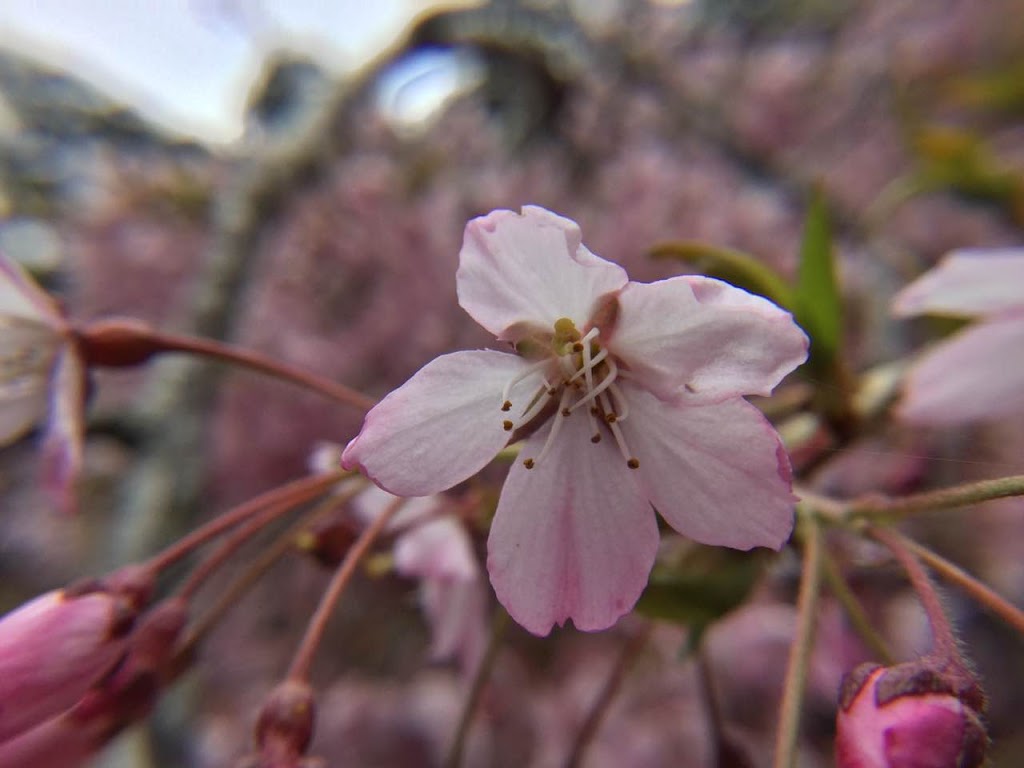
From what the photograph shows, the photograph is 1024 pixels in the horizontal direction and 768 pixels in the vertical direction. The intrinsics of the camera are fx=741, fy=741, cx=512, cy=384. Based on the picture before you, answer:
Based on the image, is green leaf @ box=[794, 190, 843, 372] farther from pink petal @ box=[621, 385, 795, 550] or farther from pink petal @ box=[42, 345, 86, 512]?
pink petal @ box=[42, 345, 86, 512]

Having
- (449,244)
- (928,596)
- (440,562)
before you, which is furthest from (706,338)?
(449,244)

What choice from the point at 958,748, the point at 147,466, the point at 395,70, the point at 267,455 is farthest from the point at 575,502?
the point at 395,70

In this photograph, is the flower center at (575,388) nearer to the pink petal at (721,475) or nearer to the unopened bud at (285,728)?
the pink petal at (721,475)

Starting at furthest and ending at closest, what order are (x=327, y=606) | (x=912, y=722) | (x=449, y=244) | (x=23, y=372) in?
(x=449, y=244) → (x=23, y=372) → (x=327, y=606) → (x=912, y=722)

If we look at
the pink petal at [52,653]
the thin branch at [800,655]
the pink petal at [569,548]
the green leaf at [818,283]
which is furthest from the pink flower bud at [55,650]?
the green leaf at [818,283]

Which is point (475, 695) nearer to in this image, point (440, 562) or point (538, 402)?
point (440, 562)

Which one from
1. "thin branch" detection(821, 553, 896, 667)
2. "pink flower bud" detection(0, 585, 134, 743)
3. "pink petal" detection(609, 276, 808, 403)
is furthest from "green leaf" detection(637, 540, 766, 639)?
"pink flower bud" detection(0, 585, 134, 743)
